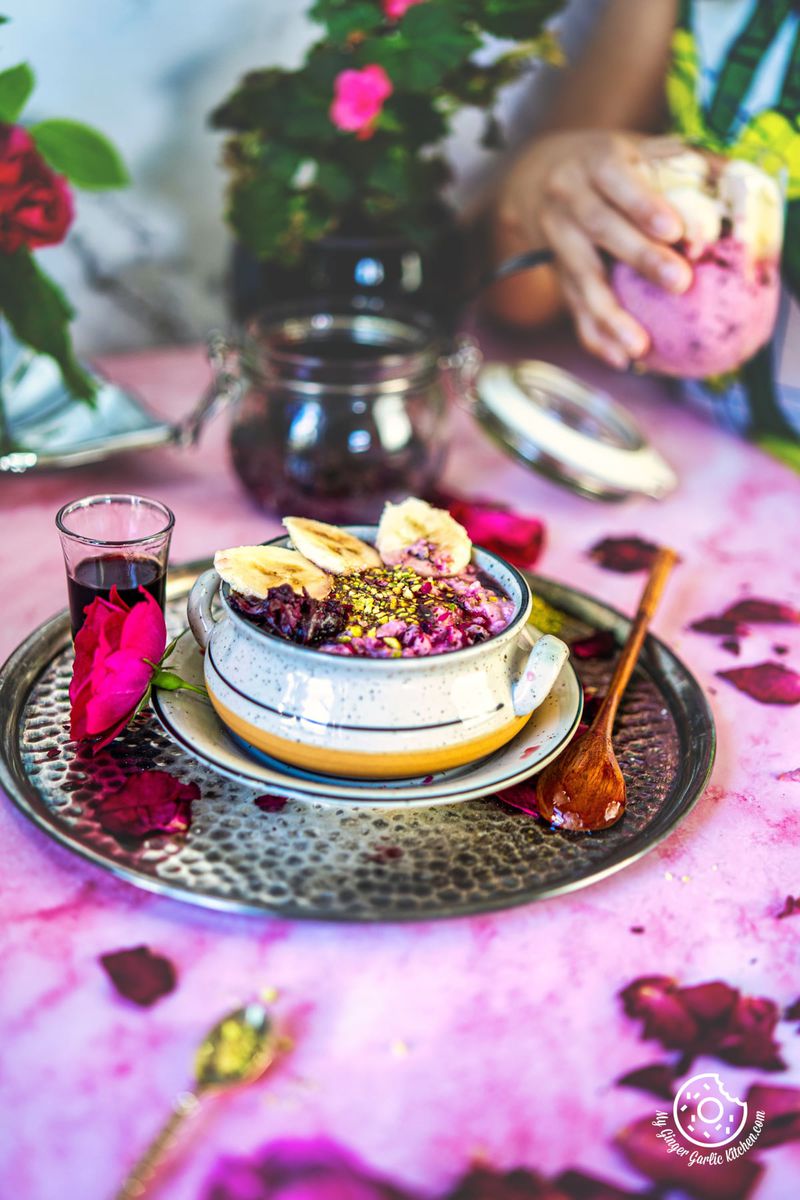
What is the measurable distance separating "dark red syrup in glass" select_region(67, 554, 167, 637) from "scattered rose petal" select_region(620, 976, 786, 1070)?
422mm

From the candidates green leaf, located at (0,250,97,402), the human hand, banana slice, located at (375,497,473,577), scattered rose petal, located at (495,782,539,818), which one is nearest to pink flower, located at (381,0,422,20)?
the human hand

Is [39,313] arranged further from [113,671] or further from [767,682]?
[767,682]

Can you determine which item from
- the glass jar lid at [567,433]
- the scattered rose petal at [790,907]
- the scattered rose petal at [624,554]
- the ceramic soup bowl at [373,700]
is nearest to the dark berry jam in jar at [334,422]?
the glass jar lid at [567,433]

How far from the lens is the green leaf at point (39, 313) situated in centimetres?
115

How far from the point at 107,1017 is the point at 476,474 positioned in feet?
2.80

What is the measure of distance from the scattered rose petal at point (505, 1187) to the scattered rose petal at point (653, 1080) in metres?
0.07

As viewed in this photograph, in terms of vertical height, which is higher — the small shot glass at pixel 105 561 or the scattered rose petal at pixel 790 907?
the small shot glass at pixel 105 561

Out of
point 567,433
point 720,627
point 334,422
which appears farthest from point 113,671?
point 567,433

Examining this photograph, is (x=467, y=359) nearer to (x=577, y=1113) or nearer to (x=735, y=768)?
(x=735, y=768)

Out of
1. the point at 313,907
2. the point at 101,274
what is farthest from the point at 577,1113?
the point at 101,274

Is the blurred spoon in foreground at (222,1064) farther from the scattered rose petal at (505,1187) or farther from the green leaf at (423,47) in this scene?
the green leaf at (423,47)

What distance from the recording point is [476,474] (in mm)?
1319

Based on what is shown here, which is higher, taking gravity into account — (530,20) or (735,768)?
(530,20)

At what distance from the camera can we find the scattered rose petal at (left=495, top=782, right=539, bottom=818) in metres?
0.72
